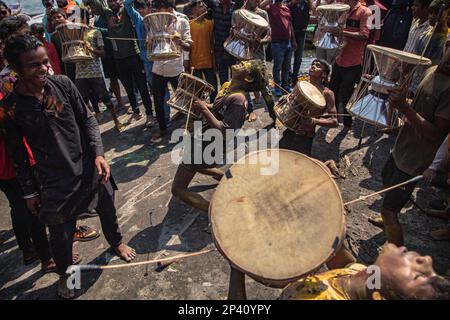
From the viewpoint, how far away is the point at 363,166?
4762 mm

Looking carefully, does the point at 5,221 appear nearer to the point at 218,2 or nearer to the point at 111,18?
the point at 111,18

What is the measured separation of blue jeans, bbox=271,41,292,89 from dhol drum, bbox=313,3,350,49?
124 centimetres

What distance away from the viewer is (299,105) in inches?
139

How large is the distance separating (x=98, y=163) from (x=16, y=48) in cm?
111

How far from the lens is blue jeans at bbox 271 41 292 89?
256 inches

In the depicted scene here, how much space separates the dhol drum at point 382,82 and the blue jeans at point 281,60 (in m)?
3.38

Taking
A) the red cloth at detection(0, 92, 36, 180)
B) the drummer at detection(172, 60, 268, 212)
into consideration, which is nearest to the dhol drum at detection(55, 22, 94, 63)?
the red cloth at detection(0, 92, 36, 180)

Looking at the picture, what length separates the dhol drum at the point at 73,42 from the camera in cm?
473

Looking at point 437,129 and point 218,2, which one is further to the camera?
point 218,2

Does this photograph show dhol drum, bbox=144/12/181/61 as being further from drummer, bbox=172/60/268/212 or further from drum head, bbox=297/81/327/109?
drum head, bbox=297/81/327/109

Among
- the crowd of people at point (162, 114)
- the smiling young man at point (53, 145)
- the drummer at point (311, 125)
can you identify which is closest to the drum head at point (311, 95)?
the drummer at point (311, 125)

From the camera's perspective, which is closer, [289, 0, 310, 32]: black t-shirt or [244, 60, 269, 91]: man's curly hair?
[244, 60, 269, 91]: man's curly hair

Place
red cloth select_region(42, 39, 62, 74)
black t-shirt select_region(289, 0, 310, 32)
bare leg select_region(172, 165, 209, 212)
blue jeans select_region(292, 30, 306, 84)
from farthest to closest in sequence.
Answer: blue jeans select_region(292, 30, 306, 84)
black t-shirt select_region(289, 0, 310, 32)
red cloth select_region(42, 39, 62, 74)
bare leg select_region(172, 165, 209, 212)
